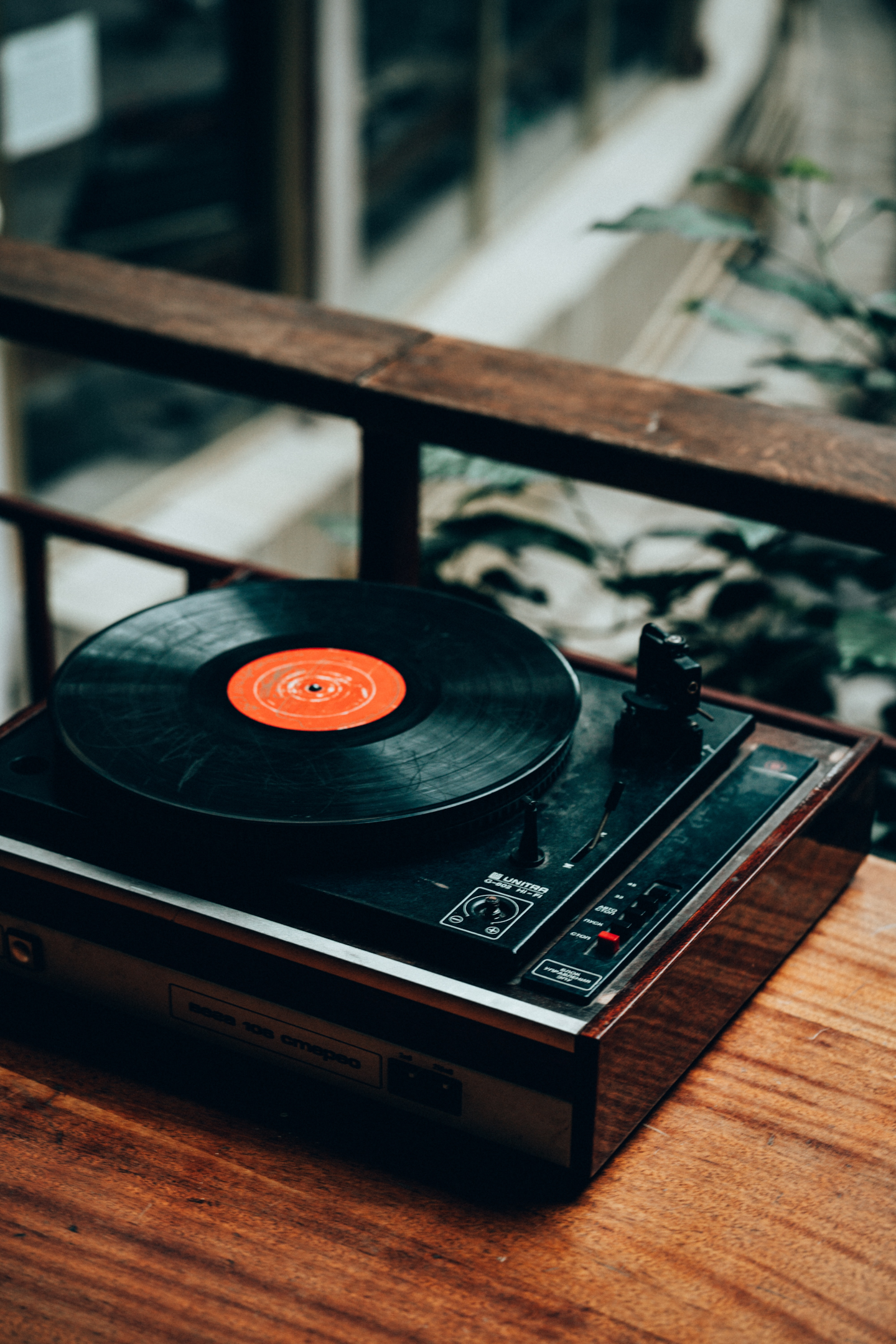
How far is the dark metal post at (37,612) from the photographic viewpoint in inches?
54.9

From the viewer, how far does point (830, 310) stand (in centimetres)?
147

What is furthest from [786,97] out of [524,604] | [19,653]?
[19,653]

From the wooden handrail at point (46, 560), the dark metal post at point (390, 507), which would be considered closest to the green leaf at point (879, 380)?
the dark metal post at point (390, 507)

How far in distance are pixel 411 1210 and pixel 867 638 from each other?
682mm

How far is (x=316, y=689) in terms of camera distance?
922mm

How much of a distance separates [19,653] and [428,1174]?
8.07ft

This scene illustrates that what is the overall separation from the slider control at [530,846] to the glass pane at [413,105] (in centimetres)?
385

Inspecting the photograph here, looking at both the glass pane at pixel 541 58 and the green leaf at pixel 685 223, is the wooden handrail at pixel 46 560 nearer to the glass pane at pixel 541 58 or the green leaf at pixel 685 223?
the green leaf at pixel 685 223

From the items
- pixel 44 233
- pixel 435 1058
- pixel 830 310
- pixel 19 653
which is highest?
pixel 830 310

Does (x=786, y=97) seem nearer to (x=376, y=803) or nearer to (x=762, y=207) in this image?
(x=762, y=207)

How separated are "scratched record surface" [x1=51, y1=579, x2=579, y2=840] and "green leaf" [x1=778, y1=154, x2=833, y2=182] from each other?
0.79m

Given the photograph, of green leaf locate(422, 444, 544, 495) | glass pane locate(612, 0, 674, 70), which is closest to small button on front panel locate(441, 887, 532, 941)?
green leaf locate(422, 444, 544, 495)

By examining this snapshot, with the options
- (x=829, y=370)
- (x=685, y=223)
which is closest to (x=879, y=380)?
(x=829, y=370)

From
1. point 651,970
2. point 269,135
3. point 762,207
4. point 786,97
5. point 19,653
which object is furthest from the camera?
point 786,97
